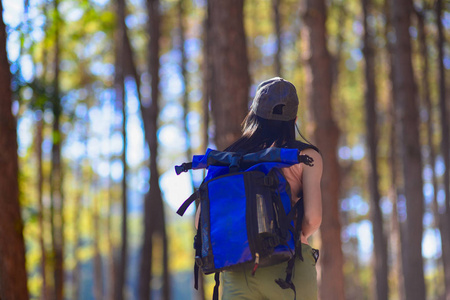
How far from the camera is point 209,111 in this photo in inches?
673

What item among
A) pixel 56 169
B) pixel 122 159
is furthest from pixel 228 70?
pixel 56 169

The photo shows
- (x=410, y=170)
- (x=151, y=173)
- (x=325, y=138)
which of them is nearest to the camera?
(x=325, y=138)

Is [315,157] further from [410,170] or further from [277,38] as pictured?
[277,38]

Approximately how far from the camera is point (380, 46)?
2289cm

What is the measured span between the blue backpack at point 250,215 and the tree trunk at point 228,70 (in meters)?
4.23

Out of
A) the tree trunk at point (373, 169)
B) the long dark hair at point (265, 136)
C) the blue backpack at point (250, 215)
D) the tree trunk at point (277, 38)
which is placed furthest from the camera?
the tree trunk at point (373, 169)

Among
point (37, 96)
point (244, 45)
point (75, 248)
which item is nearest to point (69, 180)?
point (75, 248)

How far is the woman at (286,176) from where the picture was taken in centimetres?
290

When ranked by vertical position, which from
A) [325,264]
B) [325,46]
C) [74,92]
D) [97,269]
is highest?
[74,92]

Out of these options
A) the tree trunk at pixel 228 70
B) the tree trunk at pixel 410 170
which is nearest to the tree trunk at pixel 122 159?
the tree trunk at pixel 410 170

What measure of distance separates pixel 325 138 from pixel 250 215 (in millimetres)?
7225

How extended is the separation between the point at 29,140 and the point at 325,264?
15585 millimetres

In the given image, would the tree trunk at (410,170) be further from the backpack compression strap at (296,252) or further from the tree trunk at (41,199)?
the backpack compression strap at (296,252)

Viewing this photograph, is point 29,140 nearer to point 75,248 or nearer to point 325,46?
point 75,248
